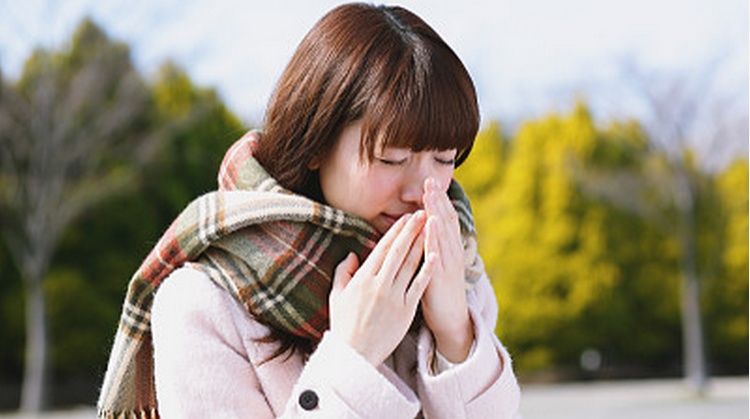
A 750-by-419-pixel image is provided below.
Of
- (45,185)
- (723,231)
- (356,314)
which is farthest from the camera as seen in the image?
(723,231)

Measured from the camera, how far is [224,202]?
1518 mm

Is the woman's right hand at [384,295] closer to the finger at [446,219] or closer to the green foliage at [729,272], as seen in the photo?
the finger at [446,219]

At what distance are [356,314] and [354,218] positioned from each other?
0.35 ft

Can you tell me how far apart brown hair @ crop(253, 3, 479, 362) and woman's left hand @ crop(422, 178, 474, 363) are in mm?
68

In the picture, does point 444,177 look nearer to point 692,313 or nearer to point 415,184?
point 415,184

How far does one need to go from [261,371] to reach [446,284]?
0.76ft

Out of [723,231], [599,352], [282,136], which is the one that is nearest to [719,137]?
[723,231]

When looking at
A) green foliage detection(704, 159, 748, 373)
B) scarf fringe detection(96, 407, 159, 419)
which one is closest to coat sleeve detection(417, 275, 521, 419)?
scarf fringe detection(96, 407, 159, 419)

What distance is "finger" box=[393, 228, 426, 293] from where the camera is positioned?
1455 millimetres

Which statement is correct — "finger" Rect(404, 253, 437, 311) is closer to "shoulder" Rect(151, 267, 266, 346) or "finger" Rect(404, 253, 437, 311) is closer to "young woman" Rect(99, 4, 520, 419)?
"young woman" Rect(99, 4, 520, 419)

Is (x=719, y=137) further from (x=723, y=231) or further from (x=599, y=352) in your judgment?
(x=599, y=352)

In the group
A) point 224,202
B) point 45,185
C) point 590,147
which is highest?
point 224,202

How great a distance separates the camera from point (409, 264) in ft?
4.79

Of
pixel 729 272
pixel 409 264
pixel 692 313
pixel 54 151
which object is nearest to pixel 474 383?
pixel 409 264
